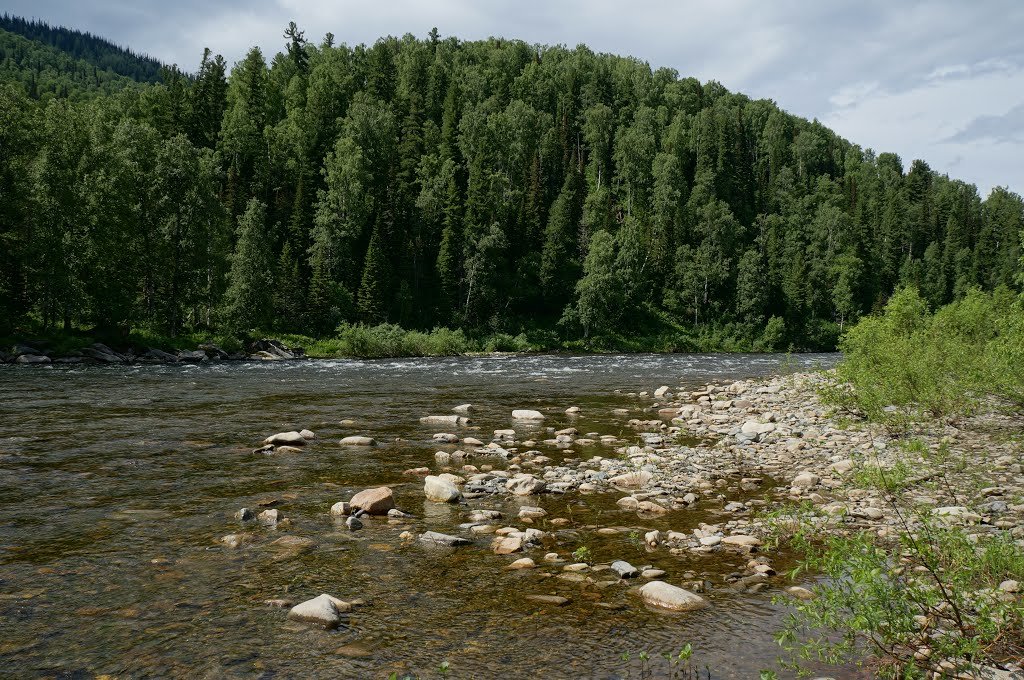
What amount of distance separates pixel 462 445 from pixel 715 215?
92.5 m

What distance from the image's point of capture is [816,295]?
9606 centimetres

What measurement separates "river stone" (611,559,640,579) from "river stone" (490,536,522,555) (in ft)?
4.65

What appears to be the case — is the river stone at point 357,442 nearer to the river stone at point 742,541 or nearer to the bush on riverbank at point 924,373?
the river stone at point 742,541

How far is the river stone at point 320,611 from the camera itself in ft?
20.9

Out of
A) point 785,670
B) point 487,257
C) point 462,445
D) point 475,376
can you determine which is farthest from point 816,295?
point 785,670

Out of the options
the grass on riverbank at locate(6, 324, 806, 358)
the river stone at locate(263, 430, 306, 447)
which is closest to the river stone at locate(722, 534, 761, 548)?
the river stone at locate(263, 430, 306, 447)

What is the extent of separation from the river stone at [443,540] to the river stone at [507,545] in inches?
17.1

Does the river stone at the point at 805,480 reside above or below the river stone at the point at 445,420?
above

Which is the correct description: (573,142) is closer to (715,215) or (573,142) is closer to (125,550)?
(715,215)

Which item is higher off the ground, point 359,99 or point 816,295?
point 359,99

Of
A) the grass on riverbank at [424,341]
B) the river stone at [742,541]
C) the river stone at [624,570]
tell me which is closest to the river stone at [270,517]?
the river stone at [624,570]

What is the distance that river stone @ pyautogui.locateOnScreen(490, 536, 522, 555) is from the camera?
8.53m

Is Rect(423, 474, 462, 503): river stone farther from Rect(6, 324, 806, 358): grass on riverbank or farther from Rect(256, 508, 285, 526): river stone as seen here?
Rect(6, 324, 806, 358): grass on riverbank

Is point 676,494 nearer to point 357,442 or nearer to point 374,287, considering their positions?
point 357,442
